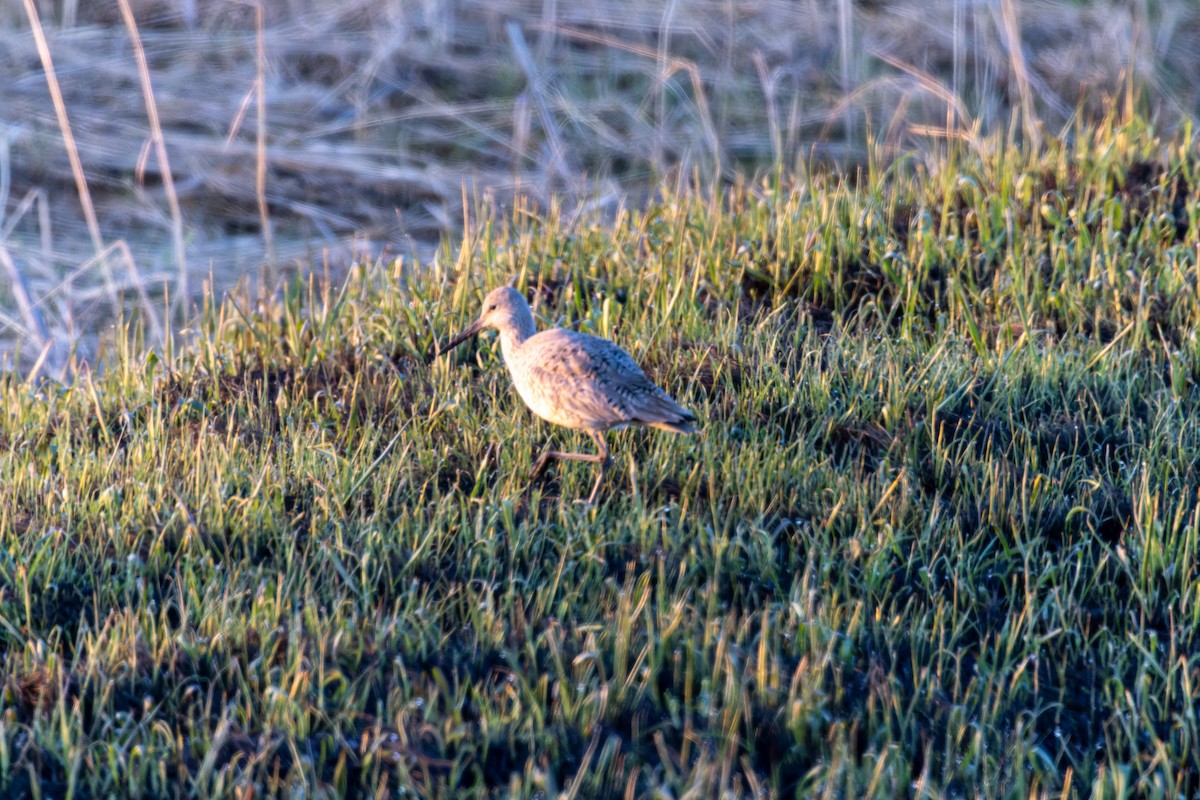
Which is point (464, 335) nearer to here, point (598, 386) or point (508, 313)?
point (508, 313)

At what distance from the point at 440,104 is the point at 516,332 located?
4731 mm

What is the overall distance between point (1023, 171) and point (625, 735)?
3.89m

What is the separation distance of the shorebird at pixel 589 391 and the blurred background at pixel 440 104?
2967 mm

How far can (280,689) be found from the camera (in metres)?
2.98

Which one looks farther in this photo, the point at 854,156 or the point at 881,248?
the point at 854,156

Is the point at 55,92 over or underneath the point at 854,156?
over

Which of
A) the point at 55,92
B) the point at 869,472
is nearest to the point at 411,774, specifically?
the point at 869,472

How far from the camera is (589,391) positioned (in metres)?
3.83

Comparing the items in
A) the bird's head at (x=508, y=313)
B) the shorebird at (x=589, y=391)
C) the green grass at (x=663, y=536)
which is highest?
the bird's head at (x=508, y=313)

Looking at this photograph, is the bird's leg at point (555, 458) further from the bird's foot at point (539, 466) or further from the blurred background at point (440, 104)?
the blurred background at point (440, 104)

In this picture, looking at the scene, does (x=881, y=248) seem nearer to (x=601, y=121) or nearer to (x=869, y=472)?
(x=869, y=472)

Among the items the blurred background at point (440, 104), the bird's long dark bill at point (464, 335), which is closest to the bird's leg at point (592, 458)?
the bird's long dark bill at point (464, 335)

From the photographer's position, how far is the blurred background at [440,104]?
7301 millimetres

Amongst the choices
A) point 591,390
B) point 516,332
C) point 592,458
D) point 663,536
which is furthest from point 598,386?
point 516,332
